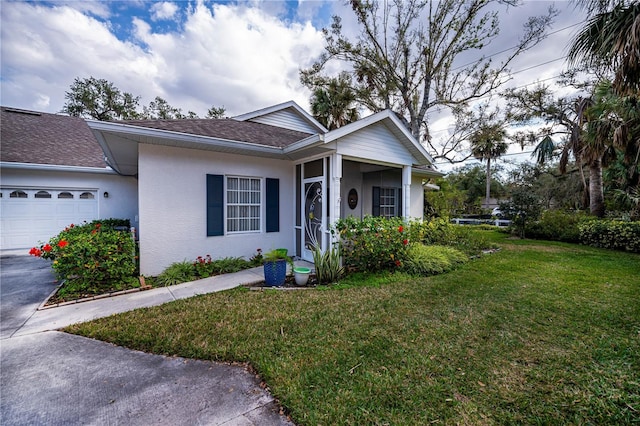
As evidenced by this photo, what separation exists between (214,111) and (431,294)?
24.0 m

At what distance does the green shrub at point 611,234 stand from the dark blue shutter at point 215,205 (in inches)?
538

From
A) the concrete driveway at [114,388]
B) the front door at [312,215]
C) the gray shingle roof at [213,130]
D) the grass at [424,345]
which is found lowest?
the concrete driveway at [114,388]

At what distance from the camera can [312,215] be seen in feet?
23.5

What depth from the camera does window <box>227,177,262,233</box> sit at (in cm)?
698

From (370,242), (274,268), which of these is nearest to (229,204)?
(274,268)

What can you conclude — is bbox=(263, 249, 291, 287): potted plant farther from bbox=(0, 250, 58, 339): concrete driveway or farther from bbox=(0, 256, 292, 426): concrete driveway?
bbox=(0, 250, 58, 339): concrete driveway

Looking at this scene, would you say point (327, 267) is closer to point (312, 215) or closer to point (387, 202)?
point (312, 215)

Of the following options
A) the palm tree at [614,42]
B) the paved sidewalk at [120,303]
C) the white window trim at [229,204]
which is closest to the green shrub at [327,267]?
the paved sidewalk at [120,303]

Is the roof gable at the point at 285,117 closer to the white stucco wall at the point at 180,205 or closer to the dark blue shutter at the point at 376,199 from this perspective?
the dark blue shutter at the point at 376,199

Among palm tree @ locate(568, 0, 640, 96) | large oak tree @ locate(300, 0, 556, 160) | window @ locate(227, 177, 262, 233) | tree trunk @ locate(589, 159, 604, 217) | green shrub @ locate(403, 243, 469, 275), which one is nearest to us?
palm tree @ locate(568, 0, 640, 96)

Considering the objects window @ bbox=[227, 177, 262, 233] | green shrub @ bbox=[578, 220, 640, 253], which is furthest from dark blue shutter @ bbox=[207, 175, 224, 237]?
green shrub @ bbox=[578, 220, 640, 253]

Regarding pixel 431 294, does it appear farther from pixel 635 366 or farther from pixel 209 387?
pixel 209 387

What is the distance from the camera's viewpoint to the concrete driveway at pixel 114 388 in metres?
2.20

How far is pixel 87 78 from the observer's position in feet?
64.1
